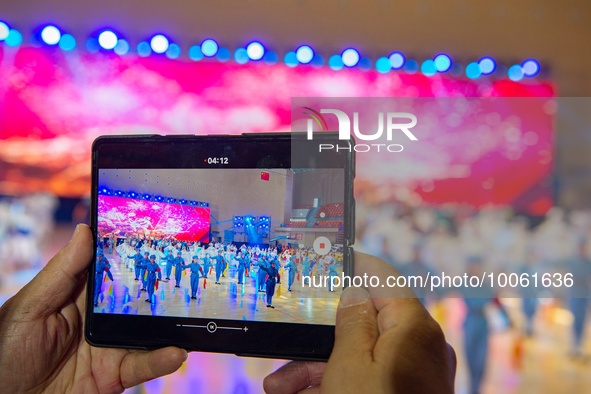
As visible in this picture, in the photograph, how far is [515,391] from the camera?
142 centimetres

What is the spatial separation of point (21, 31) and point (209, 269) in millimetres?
1189

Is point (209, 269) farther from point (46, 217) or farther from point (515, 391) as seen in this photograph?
point (515, 391)

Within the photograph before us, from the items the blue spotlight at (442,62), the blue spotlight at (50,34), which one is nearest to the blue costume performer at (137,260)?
the blue spotlight at (50,34)

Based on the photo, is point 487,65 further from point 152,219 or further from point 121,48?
point 152,219

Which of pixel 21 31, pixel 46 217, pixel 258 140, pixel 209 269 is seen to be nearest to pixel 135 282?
pixel 209 269

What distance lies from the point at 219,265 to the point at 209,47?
988 mm

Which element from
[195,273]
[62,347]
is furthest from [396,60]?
[62,347]

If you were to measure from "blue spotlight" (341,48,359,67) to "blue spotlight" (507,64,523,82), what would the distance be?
48 centimetres

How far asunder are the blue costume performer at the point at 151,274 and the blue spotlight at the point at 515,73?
1.29 meters

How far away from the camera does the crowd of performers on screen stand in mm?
615

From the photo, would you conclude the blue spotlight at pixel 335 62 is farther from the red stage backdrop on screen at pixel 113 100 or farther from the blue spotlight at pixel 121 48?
the blue spotlight at pixel 121 48

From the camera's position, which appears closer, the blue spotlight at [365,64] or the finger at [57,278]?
the finger at [57,278]

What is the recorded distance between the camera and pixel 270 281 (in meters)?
0.62

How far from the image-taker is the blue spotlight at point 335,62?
1462mm
